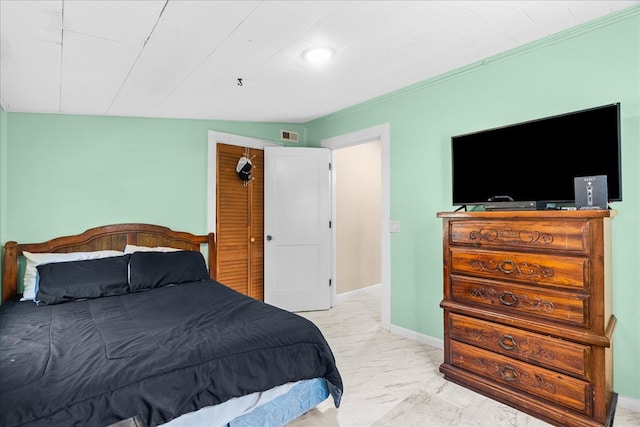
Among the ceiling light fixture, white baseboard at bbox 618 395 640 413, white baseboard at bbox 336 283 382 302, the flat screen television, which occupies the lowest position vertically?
white baseboard at bbox 618 395 640 413

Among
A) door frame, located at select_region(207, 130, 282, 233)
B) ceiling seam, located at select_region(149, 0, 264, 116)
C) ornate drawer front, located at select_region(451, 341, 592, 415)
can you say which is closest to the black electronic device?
ornate drawer front, located at select_region(451, 341, 592, 415)

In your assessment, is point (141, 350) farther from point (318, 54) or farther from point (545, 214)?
point (545, 214)

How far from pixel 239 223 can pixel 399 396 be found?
8.57 feet

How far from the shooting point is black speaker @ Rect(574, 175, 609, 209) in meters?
2.01

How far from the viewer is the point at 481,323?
2.39 meters

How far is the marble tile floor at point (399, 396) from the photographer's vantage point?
2.08 metres

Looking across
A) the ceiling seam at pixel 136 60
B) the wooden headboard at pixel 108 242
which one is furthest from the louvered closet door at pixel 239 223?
the ceiling seam at pixel 136 60

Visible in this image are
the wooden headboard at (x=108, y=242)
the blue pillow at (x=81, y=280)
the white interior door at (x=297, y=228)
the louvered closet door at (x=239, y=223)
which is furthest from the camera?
the white interior door at (x=297, y=228)

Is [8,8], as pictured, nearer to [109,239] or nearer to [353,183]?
[109,239]

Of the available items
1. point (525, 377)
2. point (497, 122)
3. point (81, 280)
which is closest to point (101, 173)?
point (81, 280)

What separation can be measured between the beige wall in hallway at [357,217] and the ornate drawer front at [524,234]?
8.71ft

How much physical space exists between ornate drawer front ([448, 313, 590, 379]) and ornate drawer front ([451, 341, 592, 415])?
0.13 ft

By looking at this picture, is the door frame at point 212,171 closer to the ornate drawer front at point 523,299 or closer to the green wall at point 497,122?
the green wall at point 497,122

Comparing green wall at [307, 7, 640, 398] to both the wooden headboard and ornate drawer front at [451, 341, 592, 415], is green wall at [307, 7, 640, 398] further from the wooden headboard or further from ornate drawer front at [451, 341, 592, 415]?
the wooden headboard
